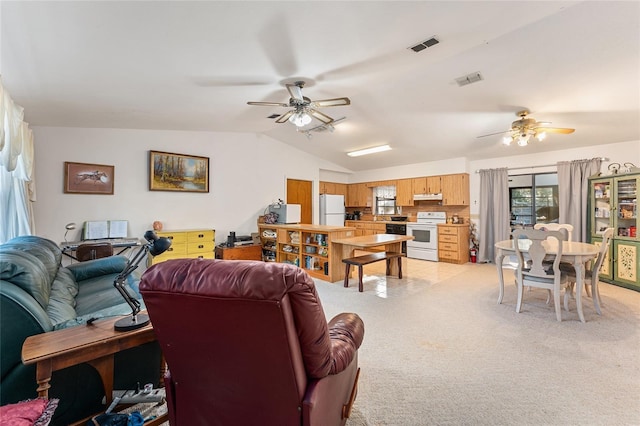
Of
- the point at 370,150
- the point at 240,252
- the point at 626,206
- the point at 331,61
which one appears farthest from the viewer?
the point at 370,150

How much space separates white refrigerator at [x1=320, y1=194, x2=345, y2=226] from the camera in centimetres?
763

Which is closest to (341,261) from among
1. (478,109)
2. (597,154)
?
(478,109)

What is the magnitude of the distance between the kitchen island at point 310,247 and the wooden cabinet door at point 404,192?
280 centimetres

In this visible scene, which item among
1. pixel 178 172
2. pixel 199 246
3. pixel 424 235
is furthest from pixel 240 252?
pixel 424 235

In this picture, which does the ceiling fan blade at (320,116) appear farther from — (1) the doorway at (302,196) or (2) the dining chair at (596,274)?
(2) the dining chair at (596,274)

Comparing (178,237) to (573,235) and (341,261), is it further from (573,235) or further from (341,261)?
(573,235)

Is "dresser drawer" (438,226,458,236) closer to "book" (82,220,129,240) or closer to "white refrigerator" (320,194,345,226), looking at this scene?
"white refrigerator" (320,194,345,226)

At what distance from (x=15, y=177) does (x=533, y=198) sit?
8378mm

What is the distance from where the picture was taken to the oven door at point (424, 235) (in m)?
6.46

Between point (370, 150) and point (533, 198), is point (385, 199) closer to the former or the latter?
point (370, 150)

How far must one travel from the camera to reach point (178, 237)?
500 centimetres

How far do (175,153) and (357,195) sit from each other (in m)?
5.24

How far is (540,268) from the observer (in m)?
3.16

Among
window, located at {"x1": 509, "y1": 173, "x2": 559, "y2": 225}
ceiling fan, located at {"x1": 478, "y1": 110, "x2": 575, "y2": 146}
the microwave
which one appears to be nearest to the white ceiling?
ceiling fan, located at {"x1": 478, "y1": 110, "x2": 575, "y2": 146}
